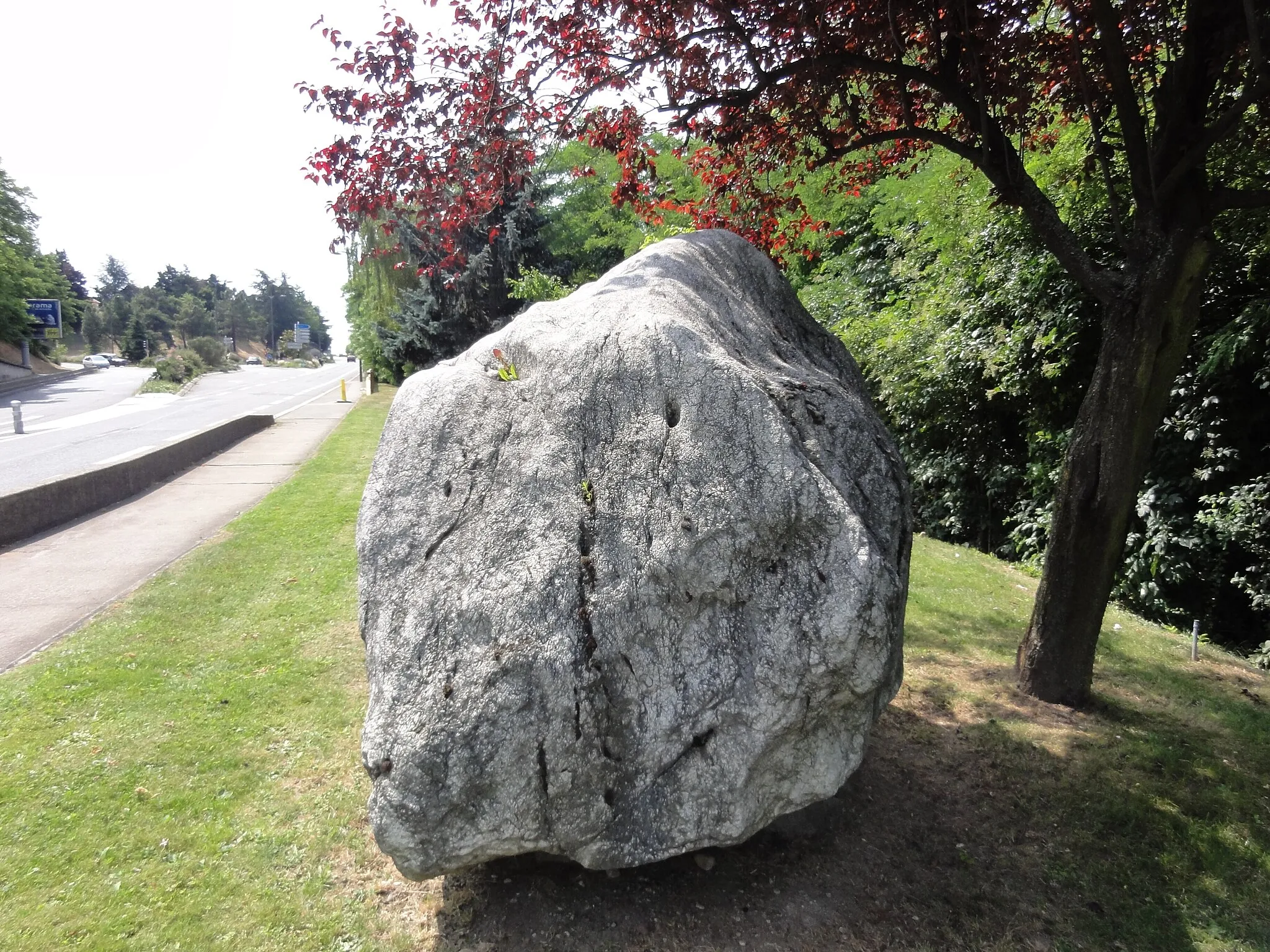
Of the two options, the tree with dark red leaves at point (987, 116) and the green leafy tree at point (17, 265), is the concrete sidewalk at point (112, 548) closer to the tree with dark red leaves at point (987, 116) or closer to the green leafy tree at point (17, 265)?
the tree with dark red leaves at point (987, 116)

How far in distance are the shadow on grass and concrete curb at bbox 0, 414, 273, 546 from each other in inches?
341

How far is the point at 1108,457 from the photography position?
4.82 m

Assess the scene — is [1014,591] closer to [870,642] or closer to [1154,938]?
[1154,938]

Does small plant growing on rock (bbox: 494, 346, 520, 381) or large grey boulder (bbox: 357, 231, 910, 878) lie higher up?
small plant growing on rock (bbox: 494, 346, 520, 381)

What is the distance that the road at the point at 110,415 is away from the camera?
14992 millimetres

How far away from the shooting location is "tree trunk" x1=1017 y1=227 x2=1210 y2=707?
15.2 ft

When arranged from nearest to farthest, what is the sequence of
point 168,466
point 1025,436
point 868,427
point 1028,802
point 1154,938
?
1. point 1154,938
2. point 868,427
3. point 1028,802
4. point 1025,436
5. point 168,466

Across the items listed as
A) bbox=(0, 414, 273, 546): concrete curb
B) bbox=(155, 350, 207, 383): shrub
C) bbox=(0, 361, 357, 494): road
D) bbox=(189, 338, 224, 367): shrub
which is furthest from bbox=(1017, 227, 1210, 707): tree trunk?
bbox=(189, 338, 224, 367): shrub

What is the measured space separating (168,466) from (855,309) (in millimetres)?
12606

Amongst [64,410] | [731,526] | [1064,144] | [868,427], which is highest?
[1064,144]

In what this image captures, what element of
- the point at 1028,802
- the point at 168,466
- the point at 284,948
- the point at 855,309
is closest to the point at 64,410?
the point at 168,466

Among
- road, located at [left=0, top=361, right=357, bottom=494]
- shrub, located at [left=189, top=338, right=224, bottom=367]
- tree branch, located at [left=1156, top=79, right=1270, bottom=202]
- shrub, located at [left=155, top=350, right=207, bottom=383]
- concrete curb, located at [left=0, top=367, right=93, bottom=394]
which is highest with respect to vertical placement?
tree branch, located at [left=1156, top=79, right=1270, bottom=202]

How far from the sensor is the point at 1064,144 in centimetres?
805

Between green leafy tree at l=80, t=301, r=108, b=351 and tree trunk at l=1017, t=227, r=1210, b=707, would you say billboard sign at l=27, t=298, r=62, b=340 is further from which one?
tree trunk at l=1017, t=227, r=1210, b=707
